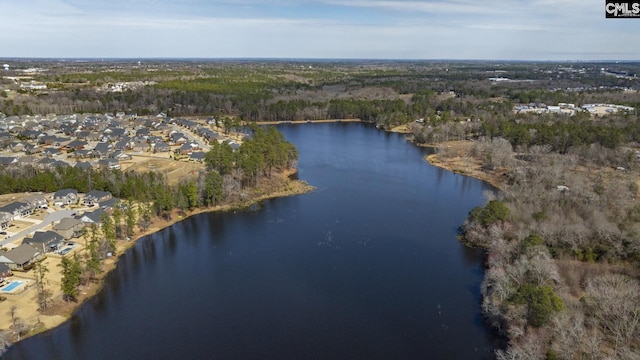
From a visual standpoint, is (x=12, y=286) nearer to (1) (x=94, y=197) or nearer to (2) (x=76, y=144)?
(1) (x=94, y=197)

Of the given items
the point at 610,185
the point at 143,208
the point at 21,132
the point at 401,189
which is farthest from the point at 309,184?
the point at 21,132

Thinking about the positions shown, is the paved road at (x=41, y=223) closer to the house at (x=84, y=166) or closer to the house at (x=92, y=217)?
the house at (x=92, y=217)

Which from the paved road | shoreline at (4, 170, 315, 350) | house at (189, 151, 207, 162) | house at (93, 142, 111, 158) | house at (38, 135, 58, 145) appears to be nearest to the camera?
shoreline at (4, 170, 315, 350)

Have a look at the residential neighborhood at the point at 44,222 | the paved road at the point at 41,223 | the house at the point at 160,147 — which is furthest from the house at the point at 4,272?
the house at the point at 160,147

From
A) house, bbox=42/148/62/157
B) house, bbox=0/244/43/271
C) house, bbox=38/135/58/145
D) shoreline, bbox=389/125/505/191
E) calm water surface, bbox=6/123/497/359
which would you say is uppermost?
house, bbox=38/135/58/145

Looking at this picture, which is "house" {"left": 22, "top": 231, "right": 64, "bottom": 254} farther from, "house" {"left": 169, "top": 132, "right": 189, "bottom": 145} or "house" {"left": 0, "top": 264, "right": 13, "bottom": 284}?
"house" {"left": 169, "top": 132, "right": 189, "bottom": 145}

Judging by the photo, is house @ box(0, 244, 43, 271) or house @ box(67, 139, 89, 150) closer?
house @ box(0, 244, 43, 271)

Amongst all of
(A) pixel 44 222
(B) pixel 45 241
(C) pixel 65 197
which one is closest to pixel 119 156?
(C) pixel 65 197

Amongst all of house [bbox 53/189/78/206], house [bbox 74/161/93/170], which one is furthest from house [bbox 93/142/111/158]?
house [bbox 53/189/78/206]
